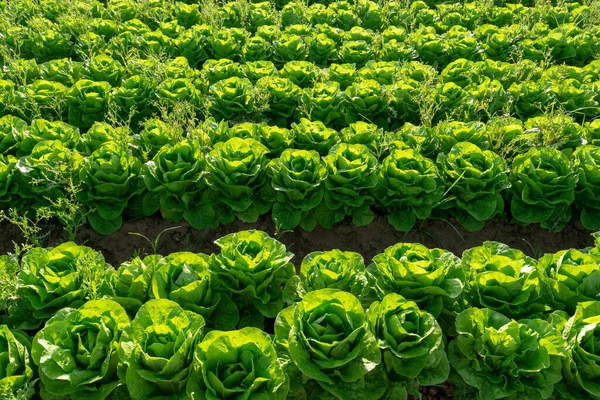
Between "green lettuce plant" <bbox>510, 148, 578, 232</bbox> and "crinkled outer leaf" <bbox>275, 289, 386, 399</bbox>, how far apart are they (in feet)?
6.88

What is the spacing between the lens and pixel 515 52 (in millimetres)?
5930

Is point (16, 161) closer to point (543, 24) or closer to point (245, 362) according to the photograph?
point (245, 362)

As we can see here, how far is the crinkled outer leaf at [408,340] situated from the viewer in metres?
2.55

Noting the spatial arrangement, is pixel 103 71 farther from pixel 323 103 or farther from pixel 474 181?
pixel 474 181

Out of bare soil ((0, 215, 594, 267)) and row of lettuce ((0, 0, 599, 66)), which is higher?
row of lettuce ((0, 0, 599, 66))

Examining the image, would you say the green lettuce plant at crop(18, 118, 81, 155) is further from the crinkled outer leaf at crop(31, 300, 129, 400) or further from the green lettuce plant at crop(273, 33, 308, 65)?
the green lettuce plant at crop(273, 33, 308, 65)

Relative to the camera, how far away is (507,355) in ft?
8.36

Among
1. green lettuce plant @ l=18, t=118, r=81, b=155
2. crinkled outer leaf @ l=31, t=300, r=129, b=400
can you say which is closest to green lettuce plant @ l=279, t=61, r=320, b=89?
green lettuce plant @ l=18, t=118, r=81, b=155

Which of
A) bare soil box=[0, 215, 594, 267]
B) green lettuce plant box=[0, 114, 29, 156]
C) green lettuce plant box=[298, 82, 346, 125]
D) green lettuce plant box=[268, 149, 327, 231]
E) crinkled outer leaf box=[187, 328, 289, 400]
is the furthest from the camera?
green lettuce plant box=[298, 82, 346, 125]

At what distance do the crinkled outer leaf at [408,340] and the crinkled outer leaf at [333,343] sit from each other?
10cm

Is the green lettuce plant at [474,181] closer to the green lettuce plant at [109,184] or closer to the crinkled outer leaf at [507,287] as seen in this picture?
the crinkled outer leaf at [507,287]

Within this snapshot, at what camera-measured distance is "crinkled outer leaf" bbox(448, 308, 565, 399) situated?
99.9 inches

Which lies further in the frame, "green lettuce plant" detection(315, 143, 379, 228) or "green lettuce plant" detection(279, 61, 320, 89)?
"green lettuce plant" detection(279, 61, 320, 89)

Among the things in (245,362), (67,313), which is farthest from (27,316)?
(245,362)
